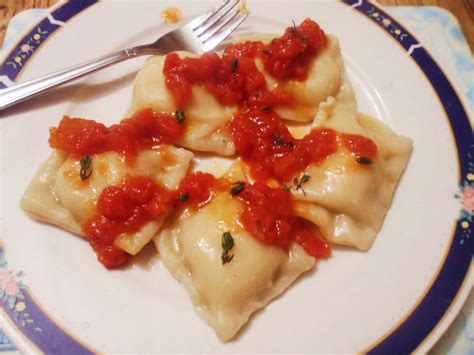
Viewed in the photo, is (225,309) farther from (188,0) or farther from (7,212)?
(188,0)

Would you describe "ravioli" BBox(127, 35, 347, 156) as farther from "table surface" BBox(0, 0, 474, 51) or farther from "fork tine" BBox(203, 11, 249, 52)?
"table surface" BBox(0, 0, 474, 51)

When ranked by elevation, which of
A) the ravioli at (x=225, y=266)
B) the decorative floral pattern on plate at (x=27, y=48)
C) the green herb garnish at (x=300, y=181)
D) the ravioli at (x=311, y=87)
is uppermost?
the decorative floral pattern on plate at (x=27, y=48)

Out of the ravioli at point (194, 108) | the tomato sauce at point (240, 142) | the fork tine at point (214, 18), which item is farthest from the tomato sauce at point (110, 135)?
the fork tine at point (214, 18)

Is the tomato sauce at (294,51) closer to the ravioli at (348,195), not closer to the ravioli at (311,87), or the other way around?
the ravioli at (311,87)

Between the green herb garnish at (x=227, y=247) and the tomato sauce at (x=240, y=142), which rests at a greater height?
the tomato sauce at (x=240, y=142)

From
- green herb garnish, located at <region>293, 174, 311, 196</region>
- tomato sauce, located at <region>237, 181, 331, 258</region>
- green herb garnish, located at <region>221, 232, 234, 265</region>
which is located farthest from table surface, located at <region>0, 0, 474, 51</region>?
green herb garnish, located at <region>221, 232, 234, 265</region>

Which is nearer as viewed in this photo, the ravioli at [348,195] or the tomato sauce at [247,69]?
the ravioli at [348,195]

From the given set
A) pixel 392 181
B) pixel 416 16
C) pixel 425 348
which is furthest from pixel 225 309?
pixel 416 16

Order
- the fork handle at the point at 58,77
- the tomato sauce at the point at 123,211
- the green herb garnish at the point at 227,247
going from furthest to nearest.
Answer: the fork handle at the point at 58,77 < the tomato sauce at the point at 123,211 < the green herb garnish at the point at 227,247
